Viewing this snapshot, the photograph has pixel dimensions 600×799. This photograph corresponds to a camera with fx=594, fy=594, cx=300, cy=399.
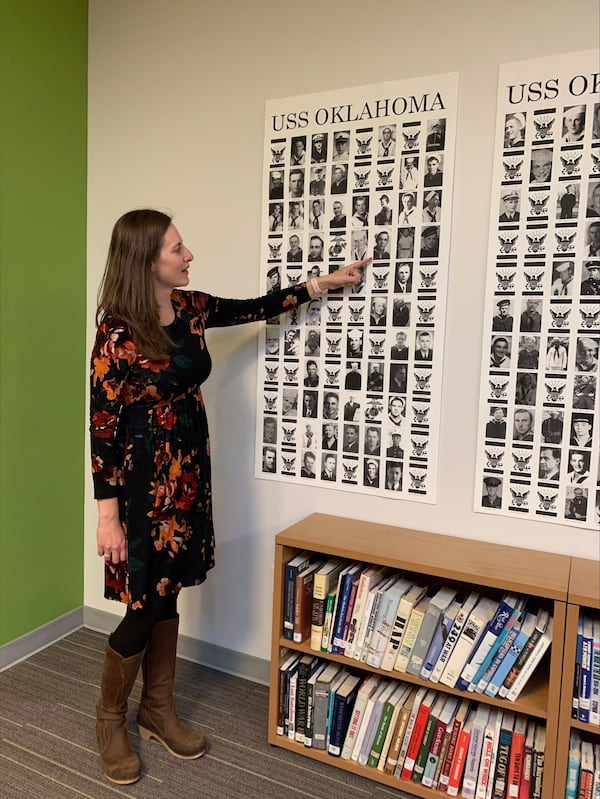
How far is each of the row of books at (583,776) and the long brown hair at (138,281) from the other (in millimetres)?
1505

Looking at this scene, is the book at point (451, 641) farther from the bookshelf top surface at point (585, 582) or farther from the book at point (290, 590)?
the book at point (290, 590)

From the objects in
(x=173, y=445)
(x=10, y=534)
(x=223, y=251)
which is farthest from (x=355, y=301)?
(x=10, y=534)

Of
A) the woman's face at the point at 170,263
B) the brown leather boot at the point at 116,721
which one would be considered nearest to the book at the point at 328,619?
the brown leather boot at the point at 116,721

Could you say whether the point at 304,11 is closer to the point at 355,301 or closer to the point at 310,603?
the point at 355,301

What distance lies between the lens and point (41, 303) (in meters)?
2.31

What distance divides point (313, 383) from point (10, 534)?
4.27 feet

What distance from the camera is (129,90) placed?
2.35 meters

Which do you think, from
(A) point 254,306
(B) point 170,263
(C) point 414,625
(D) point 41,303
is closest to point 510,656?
(C) point 414,625

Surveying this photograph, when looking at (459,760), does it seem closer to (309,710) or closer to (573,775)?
(573,775)

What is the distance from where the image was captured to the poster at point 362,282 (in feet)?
6.05

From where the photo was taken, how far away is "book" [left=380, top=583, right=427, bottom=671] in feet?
5.47

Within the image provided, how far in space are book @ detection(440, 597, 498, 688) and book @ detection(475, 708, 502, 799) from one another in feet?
0.54

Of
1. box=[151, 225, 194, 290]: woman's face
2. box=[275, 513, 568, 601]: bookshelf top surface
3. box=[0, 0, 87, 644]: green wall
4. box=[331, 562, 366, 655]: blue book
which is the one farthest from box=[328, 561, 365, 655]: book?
box=[0, 0, 87, 644]: green wall

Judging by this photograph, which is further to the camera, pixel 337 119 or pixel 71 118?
pixel 71 118
